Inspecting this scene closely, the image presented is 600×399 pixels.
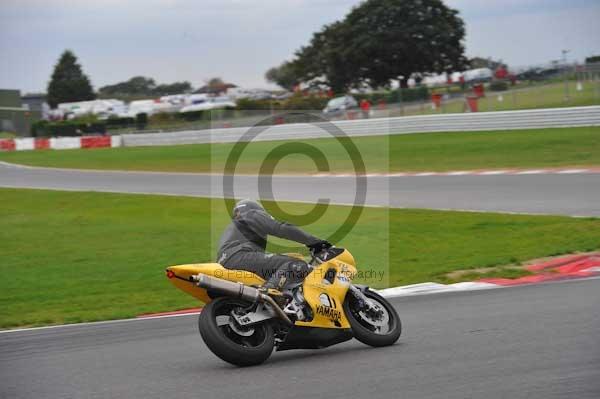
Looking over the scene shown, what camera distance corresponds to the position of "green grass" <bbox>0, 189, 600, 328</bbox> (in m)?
10.2

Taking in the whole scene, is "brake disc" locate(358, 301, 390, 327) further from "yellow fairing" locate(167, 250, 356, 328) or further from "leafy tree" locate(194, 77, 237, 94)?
"leafy tree" locate(194, 77, 237, 94)

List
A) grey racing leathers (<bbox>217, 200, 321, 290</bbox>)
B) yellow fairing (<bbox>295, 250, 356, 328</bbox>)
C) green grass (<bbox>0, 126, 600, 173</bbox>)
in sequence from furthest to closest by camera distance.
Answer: green grass (<bbox>0, 126, 600, 173</bbox>) → yellow fairing (<bbox>295, 250, 356, 328</bbox>) → grey racing leathers (<bbox>217, 200, 321, 290</bbox>)

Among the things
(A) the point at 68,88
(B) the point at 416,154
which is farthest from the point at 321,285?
(A) the point at 68,88

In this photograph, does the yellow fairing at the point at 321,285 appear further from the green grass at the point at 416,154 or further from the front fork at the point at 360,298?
the green grass at the point at 416,154

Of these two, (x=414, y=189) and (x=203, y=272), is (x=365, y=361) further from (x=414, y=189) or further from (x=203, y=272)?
(x=414, y=189)

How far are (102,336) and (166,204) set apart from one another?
12136 millimetres

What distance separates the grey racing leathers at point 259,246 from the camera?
6398 millimetres

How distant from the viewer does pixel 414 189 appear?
64.2ft

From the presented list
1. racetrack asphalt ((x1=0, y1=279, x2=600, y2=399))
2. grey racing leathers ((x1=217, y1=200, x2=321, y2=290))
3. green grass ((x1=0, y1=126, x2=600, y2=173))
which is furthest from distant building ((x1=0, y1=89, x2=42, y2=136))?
grey racing leathers ((x1=217, y1=200, x2=321, y2=290))

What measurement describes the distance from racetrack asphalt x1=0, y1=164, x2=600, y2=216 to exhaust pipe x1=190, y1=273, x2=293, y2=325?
944 cm

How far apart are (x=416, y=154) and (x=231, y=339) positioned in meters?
21.5

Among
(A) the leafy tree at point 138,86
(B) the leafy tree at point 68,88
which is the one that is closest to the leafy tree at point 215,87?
(A) the leafy tree at point 138,86

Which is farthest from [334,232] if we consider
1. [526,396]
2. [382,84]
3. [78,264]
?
[382,84]

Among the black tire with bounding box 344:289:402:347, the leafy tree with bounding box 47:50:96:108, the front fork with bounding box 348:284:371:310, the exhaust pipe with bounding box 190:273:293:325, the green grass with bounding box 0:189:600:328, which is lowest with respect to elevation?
the green grass with bounding box 0:189:600:328
